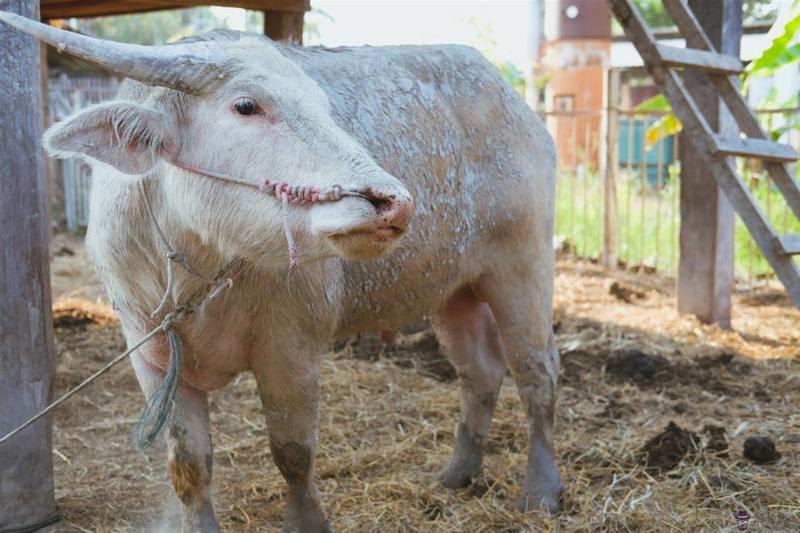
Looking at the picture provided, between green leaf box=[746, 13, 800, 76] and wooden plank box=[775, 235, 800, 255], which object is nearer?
wooden plank box=[775, 235, 800, 255]

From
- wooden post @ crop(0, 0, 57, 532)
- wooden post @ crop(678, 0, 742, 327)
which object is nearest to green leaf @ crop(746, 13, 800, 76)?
wooden post @ crop(678, 0, 742, 327)

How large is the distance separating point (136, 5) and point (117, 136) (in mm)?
3733

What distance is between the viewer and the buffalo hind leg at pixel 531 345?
4.02 metres

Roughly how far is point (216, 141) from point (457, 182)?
1414mm

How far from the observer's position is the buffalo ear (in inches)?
99.2

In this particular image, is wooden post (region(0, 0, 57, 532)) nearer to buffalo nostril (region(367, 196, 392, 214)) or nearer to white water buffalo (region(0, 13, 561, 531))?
white water buffalo (region(0, 13, 561, 531))

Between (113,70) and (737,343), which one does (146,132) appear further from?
(737,343)

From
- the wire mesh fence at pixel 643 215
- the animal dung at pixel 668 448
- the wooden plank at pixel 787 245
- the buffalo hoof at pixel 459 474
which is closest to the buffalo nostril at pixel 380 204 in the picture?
the buffalo hoof at pixel 459 474

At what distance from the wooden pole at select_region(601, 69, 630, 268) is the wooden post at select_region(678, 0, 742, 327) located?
2.69 metres

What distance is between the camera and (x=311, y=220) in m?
2.49

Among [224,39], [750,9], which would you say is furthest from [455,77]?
[750,9]

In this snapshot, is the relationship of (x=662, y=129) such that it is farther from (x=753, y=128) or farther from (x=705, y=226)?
(x=753, y=128)

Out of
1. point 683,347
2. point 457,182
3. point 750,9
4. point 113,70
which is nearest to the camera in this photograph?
point 113,70

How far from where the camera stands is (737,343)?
6.72 meters
